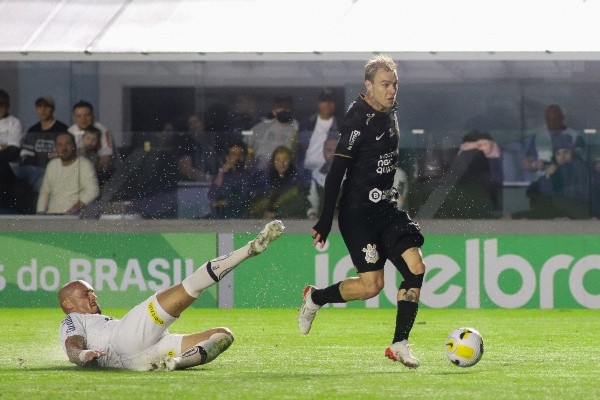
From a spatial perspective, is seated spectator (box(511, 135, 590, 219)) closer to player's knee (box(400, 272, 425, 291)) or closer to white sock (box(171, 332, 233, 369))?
player's knee (box(400, 272, 425, 291))

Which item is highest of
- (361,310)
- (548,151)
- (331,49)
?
(331,49)

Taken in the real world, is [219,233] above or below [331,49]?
below

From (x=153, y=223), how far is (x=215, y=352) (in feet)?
26.3

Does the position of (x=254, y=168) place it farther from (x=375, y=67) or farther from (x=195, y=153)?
(x=375, y=67)

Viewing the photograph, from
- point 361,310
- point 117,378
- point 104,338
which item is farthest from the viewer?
point 361,310

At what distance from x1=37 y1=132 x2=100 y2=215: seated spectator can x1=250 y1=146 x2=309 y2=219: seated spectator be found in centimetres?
190

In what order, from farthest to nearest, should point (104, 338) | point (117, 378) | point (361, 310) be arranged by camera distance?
1. point (361, 310)
2. point (104, 338)
3. point (117, 378)

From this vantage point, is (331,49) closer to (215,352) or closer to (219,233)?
(219,233)

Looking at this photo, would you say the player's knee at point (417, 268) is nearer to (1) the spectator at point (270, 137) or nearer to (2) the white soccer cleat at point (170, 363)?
(2) the white soccer cleat at point (170, 363)

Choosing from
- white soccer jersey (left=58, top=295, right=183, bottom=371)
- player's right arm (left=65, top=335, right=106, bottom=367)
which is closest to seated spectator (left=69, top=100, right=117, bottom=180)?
white soccer jersey (left=58, top=295, right=183, bottom=371)

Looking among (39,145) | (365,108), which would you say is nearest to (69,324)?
(365,108)

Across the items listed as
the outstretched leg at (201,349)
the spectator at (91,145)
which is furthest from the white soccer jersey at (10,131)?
the outstretched leg at (201,349)

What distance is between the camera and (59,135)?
17391mm

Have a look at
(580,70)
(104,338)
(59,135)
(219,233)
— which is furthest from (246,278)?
(104,338)
